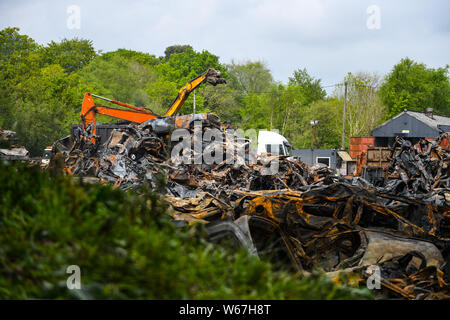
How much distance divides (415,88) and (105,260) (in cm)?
6032

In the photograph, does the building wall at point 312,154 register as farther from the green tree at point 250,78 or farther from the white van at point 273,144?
the green tree at point 250,78

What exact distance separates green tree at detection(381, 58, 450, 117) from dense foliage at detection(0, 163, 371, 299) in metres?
55.6

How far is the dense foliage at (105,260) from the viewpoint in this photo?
2121 millimetres

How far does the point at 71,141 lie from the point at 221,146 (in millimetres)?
6091

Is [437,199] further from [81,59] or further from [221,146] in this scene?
[81,59]

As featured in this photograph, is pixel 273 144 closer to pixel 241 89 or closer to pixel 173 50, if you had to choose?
pixel 241 89

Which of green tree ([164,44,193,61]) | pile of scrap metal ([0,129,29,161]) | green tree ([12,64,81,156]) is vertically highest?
green tree ([164,44,193,61])

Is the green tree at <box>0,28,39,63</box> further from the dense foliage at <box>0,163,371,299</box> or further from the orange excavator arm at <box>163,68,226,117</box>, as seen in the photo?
the dense foliage at <box>0,163,371,299</box>

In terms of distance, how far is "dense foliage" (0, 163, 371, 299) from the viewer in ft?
6.96

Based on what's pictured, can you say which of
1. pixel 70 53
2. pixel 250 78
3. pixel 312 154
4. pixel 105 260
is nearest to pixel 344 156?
pixel 312 154

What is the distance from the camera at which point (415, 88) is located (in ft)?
184

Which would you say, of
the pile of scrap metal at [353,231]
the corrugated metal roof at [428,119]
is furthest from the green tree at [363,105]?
the pile of scrap metal at [353,231]

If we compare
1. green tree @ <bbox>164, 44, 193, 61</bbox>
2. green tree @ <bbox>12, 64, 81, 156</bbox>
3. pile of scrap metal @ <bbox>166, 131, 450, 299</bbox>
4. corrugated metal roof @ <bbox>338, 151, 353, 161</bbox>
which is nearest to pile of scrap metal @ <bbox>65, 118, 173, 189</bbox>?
pile of scrap metal @ <bbox>166, 131, 450, 299</bbox>
